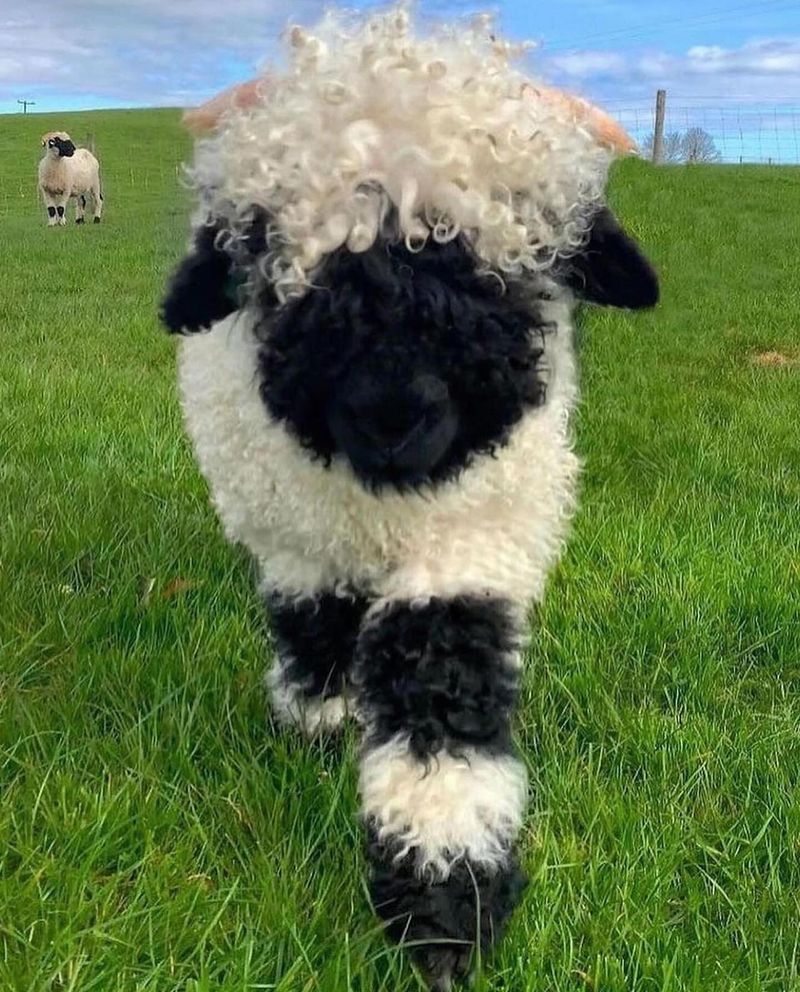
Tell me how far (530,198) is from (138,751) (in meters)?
1.46

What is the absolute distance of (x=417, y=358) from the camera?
1.79 m

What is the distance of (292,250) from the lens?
1.91 metres

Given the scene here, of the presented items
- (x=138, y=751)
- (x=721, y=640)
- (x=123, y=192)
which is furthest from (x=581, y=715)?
(x=123, y=192)

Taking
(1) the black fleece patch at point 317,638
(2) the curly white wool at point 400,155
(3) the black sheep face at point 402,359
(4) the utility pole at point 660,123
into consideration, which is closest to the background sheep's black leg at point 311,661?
(1) the black fleece patch at point 317,638

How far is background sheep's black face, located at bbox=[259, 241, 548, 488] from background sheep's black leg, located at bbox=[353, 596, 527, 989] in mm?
338

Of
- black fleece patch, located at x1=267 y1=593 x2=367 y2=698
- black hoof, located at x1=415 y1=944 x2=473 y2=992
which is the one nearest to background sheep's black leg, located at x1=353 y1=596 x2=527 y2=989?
black hoof, located at x1=415 y1=944 x2=473 y2=992

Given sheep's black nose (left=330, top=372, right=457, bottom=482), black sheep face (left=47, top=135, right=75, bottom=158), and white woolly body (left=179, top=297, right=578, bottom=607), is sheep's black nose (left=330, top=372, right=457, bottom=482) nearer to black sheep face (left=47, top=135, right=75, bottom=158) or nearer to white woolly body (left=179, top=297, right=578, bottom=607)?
white woolly body (left=179, top=297, right=578, bottom=607)

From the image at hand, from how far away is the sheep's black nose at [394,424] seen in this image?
1764mm

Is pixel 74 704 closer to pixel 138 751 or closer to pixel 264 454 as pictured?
pixel 138 751

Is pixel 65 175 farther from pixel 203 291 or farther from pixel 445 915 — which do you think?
pixel 445 915

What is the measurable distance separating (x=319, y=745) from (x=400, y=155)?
1398mm

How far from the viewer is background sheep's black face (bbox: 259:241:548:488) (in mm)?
1780

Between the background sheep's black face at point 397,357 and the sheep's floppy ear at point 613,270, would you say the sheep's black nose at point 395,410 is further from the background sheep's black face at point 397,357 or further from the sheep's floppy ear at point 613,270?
the sheep's floppy ear at point 613,270

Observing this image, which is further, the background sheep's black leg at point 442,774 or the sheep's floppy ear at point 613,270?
the sheep's floppy ear at point 613,270
